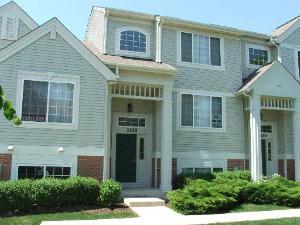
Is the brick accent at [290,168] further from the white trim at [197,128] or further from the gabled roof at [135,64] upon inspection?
the gabled roof at [135,64]

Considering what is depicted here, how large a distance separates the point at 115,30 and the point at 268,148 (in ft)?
32.9

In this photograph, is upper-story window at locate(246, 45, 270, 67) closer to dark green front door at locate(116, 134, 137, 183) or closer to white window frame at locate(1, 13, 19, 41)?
dark green front door at locate(116, 134, 137, 183)

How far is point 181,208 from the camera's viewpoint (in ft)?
37.4

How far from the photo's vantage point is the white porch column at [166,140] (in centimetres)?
1465

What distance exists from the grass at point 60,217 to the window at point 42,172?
2.45 metres

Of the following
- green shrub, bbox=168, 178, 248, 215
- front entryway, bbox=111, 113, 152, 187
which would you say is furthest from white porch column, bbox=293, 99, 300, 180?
front entryway, bbox=111, 113, 152, 187

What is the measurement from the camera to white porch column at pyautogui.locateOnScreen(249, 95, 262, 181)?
53.0ft

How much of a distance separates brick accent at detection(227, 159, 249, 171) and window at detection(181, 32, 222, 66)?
4.84 meters

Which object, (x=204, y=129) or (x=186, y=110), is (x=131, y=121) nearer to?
(x=186, y=110)

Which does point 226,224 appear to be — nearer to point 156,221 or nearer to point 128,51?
point 156,221

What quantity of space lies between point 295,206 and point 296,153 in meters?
5.47

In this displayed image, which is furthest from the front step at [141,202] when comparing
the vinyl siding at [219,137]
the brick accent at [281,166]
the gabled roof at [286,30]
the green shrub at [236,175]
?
the gabled roof at [286,30]

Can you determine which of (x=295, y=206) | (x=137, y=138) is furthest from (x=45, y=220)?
(x=295, y=206)

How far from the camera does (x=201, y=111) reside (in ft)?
55.4
